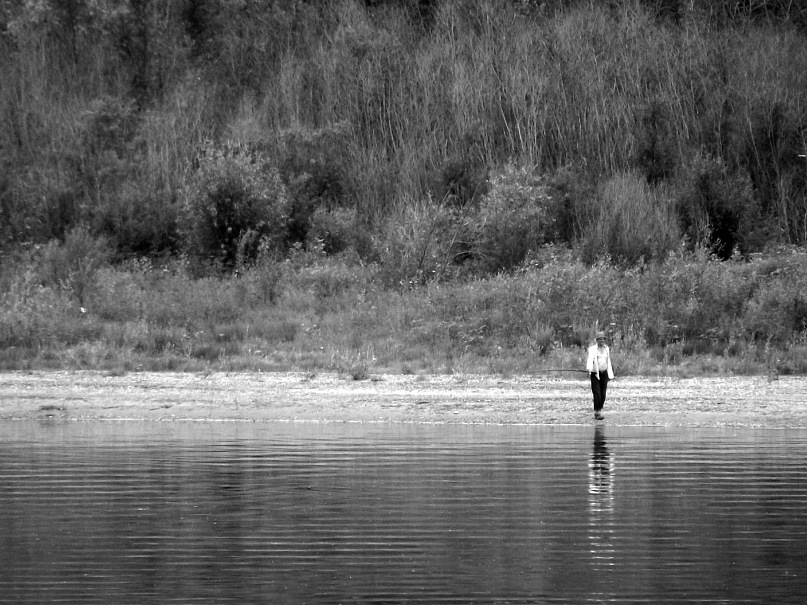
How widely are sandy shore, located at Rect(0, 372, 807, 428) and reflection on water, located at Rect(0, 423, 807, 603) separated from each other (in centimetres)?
185

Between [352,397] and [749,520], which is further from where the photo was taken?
[352,397]

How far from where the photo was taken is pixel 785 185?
37.6 metres

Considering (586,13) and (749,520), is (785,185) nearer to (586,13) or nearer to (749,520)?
(586,13)

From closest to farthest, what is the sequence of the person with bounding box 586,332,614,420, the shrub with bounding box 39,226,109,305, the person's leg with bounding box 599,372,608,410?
the person with bounding box 586,332,614,420 < the person's leg with bounding box 599,372,608,410 < the shrub with bounding box 39,226,109,305

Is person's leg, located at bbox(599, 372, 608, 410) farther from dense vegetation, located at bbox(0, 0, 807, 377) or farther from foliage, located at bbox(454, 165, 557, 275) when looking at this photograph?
foliage, located at bbox(454, 165, 557, 275)

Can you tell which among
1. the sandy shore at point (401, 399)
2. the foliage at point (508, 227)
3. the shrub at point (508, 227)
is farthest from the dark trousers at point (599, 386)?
the shrub at point (508, 227)

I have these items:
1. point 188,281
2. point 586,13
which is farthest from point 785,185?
point 188,281

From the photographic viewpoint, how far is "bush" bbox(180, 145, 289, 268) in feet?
112

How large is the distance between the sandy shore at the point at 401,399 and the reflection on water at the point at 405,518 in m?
1.85

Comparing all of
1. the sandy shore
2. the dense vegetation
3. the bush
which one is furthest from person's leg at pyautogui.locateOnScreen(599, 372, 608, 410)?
the bush

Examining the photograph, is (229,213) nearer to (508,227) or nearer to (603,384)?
(508,227)

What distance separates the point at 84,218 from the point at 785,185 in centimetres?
2042

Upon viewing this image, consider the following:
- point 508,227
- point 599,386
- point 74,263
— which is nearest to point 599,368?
point 599,386

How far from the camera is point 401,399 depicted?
21.0 metres
